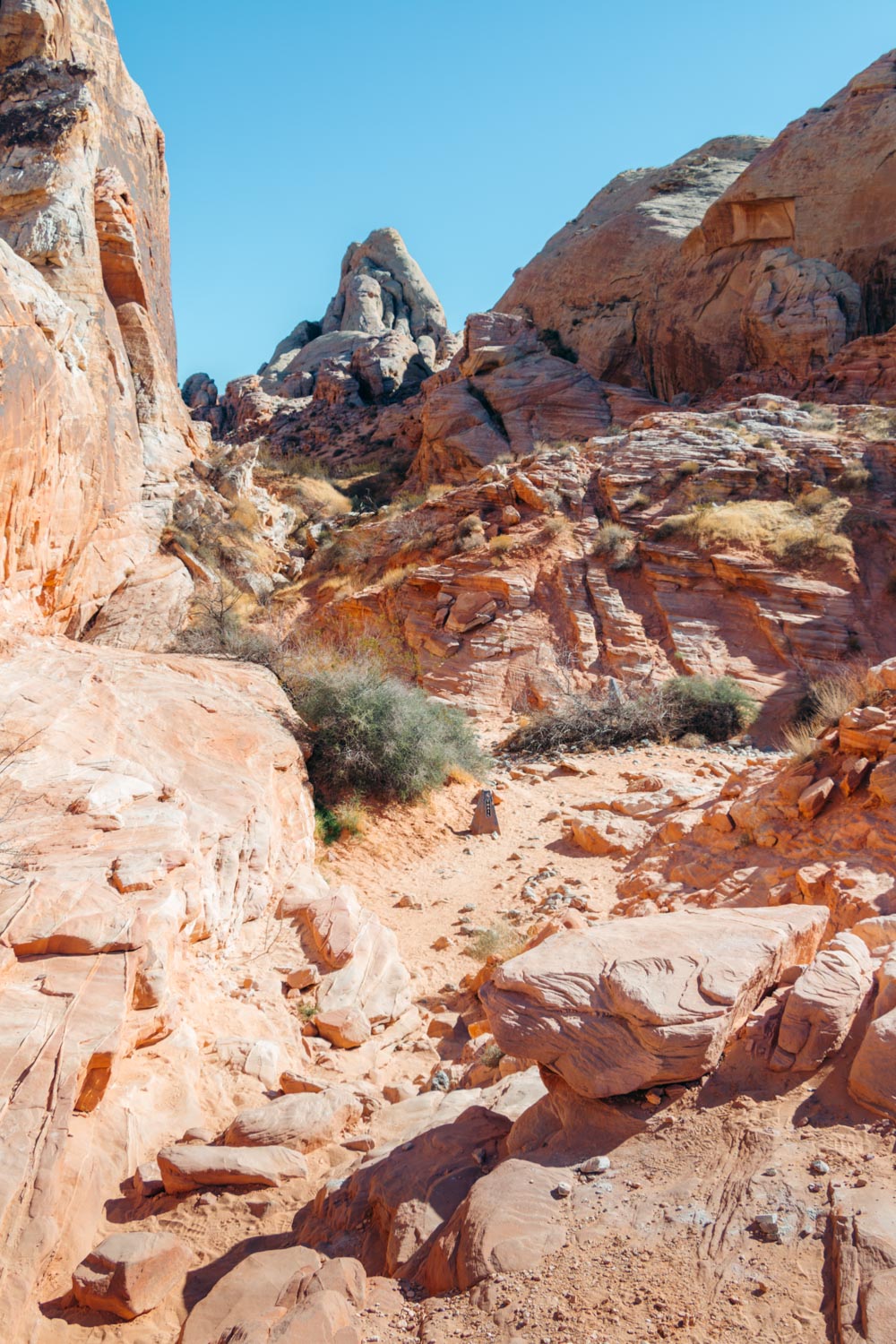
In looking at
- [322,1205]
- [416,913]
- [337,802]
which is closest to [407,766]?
[337,802]

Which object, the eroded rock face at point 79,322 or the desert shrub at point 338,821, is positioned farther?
the desert shrub at point 338,821

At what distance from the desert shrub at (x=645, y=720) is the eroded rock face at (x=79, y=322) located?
7001 millimetres

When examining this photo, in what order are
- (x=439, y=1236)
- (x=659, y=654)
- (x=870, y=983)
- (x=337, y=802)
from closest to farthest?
1. (x=439, y=1236)
2. (x=870, y=983)
3. (x=337, y=802)
4. (x=659, y=654)

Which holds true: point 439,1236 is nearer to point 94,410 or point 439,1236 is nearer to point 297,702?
point 297,702

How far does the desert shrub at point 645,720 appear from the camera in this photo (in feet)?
39.7

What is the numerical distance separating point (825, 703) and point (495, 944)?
5797mm

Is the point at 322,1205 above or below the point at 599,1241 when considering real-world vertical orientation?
below

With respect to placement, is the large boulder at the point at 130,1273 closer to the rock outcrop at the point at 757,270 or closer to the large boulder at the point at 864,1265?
the large boulder at the point at 864,1265

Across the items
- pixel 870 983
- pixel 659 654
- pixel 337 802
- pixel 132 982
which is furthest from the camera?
pixel 659 654

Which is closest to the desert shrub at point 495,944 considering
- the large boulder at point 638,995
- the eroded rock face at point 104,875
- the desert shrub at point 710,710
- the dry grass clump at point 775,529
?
the eroded rock face at point 104,875

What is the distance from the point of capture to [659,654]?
1437 cm

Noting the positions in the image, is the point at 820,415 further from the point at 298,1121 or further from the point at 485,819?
the point at 298,1121

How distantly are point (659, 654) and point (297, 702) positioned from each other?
7852 millimetres

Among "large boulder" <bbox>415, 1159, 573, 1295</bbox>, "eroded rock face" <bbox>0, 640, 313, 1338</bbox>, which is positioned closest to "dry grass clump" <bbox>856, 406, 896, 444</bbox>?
"eroded rock face" <bbox>0, 640, 313, 1338</bbox>
